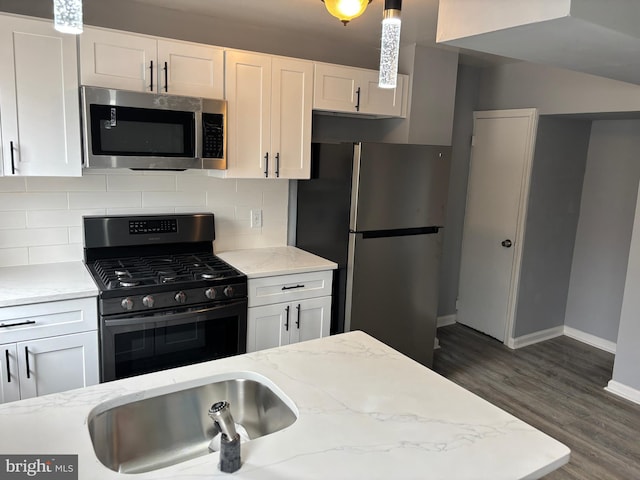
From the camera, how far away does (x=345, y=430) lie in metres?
1.28

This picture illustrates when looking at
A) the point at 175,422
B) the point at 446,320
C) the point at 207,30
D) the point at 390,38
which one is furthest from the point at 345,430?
the point at 446,320

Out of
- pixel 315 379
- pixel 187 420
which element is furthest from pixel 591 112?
pixel 187 420

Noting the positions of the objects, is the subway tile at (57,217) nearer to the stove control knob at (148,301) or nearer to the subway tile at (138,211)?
the subway tile at (138,211)

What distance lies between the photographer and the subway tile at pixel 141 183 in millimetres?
2893

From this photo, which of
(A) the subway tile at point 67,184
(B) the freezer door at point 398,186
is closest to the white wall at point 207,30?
(A) the subway tile at point 67,184

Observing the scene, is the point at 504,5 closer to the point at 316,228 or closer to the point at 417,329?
the point at 316,228

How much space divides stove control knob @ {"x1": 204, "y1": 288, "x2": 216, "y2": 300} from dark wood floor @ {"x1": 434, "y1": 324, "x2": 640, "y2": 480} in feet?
6.57

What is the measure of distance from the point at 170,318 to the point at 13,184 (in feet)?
3.79

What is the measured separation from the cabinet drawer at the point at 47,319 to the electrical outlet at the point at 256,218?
1.31 meters

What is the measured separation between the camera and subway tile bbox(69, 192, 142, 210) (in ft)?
9.18

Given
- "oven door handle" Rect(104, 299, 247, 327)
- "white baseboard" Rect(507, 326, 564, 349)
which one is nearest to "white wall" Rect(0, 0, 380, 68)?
"oven door handle" Rect(104, 299, 247, 327)

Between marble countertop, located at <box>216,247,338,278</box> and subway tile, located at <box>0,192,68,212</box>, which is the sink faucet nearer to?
marble countertop, located at <box>216,247,338,278</box>

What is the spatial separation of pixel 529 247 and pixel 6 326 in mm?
3829

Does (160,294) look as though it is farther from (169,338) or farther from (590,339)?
(590,339)
